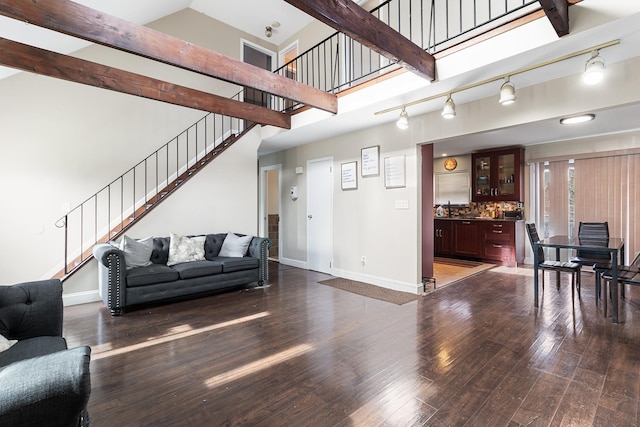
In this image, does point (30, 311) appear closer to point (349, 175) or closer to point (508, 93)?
point (508, 93)

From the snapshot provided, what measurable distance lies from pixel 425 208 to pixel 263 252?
2.51 metres

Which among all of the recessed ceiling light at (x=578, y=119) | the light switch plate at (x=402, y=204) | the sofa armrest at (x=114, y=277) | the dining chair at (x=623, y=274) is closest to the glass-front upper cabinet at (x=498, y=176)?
the recessed ceiling light at (x=578, y=119)

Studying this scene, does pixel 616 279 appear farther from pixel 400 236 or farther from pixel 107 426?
pixel 107 426

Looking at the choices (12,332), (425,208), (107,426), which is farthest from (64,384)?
(425,208)

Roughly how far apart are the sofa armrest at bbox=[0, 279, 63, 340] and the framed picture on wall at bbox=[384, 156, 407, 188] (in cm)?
386

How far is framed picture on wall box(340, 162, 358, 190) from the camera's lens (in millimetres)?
5059

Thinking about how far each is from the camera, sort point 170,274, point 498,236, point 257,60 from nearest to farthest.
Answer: point 170,274
point 498,236
point 257,60

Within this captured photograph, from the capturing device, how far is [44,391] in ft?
2.89

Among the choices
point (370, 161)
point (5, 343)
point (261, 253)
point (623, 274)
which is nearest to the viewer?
point (5, 343)

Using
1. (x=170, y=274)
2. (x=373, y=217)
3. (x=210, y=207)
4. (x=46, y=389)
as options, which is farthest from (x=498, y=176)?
(x=46, y=389)

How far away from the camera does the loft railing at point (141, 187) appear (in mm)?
4316

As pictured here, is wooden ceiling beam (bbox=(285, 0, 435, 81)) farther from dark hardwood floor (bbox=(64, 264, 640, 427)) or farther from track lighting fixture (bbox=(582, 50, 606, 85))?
dark hardwood floor (bbox=(64, 264, 640, 427))

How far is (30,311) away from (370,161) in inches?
164

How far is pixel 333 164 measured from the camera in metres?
5.44
